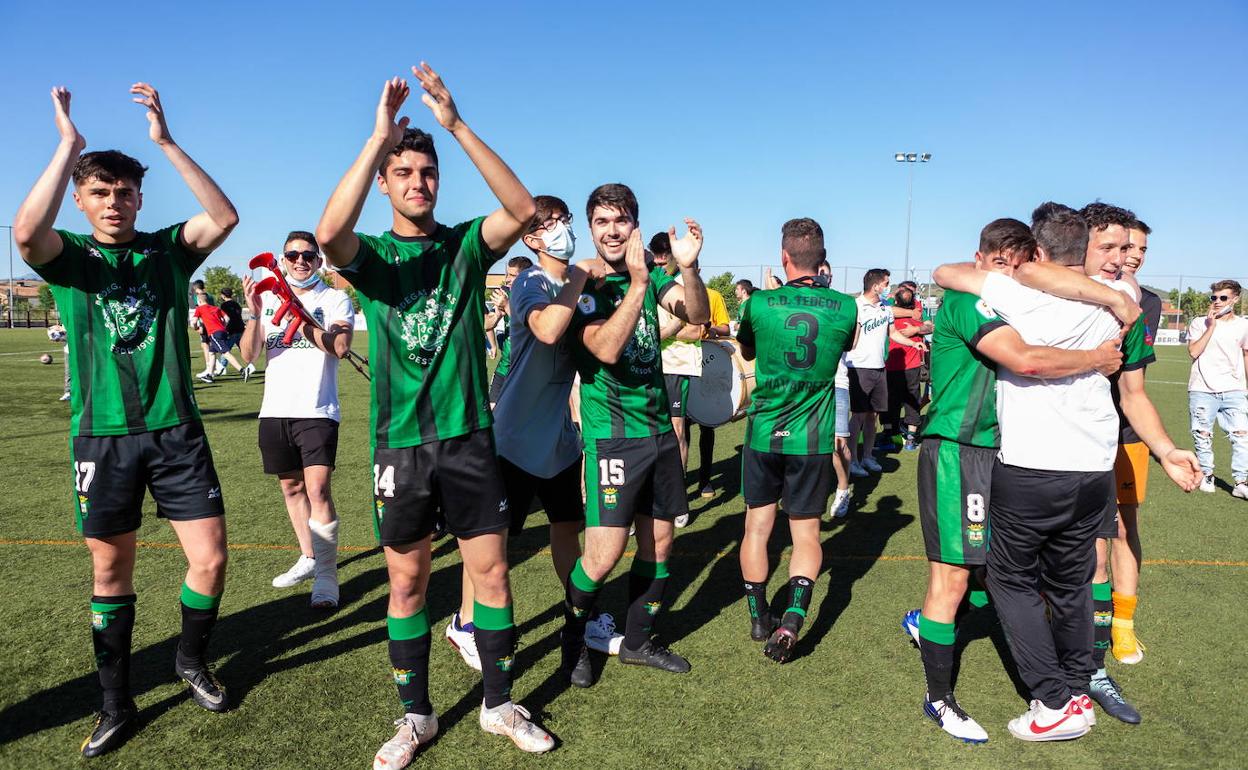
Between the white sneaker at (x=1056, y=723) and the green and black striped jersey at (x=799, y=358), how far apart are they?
1482 millimetres

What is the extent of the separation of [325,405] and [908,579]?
12.9ft

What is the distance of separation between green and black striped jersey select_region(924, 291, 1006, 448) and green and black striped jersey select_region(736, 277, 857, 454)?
0.63m

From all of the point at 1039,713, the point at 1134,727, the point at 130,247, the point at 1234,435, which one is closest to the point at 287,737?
the point at 130,247

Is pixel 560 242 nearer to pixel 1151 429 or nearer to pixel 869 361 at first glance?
pixel 1151 429

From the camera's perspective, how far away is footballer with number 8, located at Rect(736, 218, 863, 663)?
390 cm

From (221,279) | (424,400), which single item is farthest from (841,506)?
(221,279)

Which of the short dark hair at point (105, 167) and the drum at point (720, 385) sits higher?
the short dark hair at point (105, 167)

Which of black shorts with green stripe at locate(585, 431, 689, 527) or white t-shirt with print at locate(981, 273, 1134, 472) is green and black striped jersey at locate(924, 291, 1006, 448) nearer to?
white t-shirt with print at locate(981, 273, 1134, 472)

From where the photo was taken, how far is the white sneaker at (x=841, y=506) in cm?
660

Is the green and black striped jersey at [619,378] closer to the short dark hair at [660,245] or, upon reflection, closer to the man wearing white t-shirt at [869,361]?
the short dark hair at [660,245]

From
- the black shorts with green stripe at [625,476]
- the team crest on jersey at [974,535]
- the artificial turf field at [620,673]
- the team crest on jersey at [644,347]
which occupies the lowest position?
the artificial turf field at [620,673]

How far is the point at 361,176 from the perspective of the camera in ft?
8.21

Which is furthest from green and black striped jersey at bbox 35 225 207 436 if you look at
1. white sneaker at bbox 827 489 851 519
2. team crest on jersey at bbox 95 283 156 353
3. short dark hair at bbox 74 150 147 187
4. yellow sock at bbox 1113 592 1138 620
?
white sneaker at bbox 827 489 851 519

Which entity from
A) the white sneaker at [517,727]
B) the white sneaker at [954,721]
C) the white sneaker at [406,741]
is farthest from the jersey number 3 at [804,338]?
the white sneaker at [406,741]
